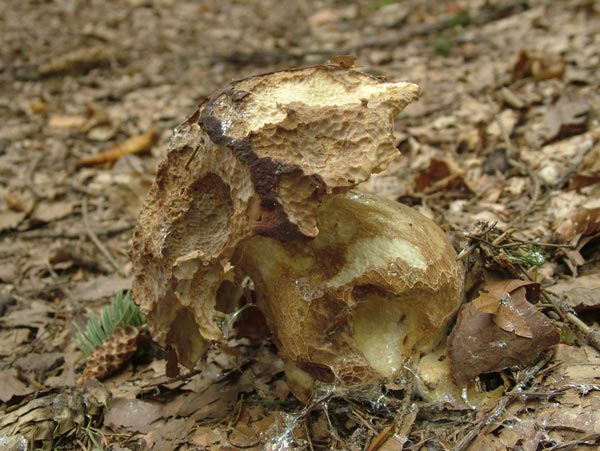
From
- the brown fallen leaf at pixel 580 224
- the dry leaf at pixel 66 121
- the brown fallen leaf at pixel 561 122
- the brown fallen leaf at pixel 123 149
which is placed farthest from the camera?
the dry leaf at pixel 66 121

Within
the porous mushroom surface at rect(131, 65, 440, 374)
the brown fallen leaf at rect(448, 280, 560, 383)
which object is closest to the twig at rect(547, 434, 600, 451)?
the brown fallen leaf at rect(448, 280, 560, 383)

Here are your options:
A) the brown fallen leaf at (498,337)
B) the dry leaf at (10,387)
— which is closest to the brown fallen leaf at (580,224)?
the brown fallen leaf at (498,337)

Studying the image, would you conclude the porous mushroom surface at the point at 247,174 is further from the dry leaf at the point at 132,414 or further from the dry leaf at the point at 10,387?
the dry leaf at the point at 10,387

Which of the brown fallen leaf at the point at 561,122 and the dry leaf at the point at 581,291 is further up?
the brown fallen leaf at the point at 561,122

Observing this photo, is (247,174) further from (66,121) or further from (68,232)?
(66,121)

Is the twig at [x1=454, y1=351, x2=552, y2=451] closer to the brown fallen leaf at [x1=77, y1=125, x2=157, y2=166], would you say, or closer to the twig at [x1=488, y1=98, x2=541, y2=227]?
the twig at [x1=488, y1=98, x2=541, y2=227]

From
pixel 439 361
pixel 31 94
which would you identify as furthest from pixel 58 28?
pixel 439 361

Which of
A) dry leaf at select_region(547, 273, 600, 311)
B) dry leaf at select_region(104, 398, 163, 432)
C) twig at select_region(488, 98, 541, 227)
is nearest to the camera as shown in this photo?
dry leaf at select_region(547, 273, 600, 311)
